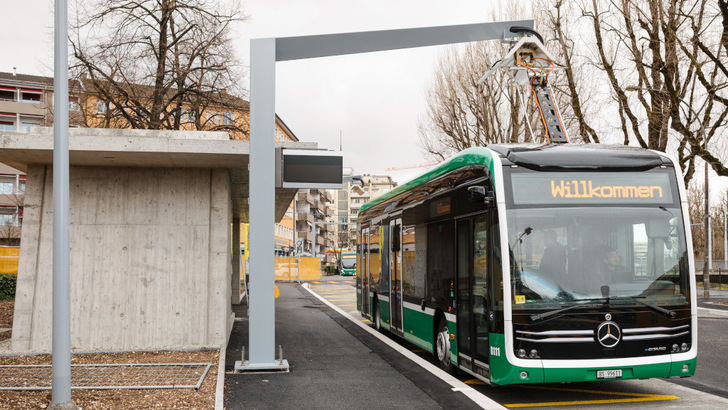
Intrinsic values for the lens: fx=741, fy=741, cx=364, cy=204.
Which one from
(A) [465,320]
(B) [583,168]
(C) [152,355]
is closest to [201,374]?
(C) [152,355]

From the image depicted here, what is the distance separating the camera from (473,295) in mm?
9406

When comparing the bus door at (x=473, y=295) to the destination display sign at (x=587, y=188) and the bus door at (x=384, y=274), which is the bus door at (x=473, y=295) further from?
the bus door at (x=384, y=274)

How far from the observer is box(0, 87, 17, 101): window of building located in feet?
234

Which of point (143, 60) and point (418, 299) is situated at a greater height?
point (143, 60)

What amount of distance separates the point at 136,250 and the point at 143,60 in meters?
16.6

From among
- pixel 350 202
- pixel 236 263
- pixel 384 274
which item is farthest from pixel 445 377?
pixel 350 202

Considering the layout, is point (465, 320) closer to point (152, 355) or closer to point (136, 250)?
point (152, 355)

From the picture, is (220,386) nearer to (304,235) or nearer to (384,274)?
(384,274)

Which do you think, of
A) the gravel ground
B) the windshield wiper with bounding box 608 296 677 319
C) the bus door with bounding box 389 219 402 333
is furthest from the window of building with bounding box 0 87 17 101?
the windshield wiper with bounding box 608 296 677 319

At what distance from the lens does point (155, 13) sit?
29047mm

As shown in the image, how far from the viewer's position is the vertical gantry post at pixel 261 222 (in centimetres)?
1121

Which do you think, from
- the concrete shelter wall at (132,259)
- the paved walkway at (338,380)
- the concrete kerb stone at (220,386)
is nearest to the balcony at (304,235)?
the paved walkway at (338,380)

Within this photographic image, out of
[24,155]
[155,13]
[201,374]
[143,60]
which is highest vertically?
[155,13]

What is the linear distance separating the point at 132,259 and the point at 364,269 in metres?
6.33
